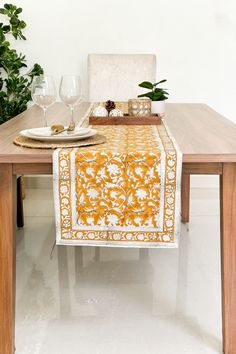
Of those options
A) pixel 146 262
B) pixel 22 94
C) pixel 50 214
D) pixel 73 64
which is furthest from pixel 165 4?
pixel 146 262

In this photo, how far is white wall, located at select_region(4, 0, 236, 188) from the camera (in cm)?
380

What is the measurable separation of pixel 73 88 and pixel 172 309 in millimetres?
923

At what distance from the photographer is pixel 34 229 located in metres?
3.15

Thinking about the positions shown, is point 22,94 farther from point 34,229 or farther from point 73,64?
point 34,229

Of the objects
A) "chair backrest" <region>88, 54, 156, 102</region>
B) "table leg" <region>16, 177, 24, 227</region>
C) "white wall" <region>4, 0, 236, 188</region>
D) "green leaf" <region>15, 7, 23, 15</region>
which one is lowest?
"table leg" <region>16, 177, 24, 227</region>

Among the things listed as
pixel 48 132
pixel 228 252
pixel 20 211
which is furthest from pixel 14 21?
pixel 228 252

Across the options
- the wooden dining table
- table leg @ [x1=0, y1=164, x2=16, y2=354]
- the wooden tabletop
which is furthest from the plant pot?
table leg @ [x1=0, y1=164, x2=16, y2=354]

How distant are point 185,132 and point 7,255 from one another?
79cm

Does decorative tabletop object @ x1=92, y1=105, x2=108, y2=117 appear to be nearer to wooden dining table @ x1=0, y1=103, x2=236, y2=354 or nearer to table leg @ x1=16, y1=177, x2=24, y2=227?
wooden dining table @ x1=0, y1=103, x2=236, y2=354

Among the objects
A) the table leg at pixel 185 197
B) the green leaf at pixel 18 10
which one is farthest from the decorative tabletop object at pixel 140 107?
the green leaf at pixel 18 10

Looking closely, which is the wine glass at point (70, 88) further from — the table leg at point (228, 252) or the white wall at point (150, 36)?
the white wall at point (150, 36)

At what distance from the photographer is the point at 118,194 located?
166cm

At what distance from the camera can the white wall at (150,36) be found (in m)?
3.80

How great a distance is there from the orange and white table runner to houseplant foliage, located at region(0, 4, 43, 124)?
2184 millimetres
